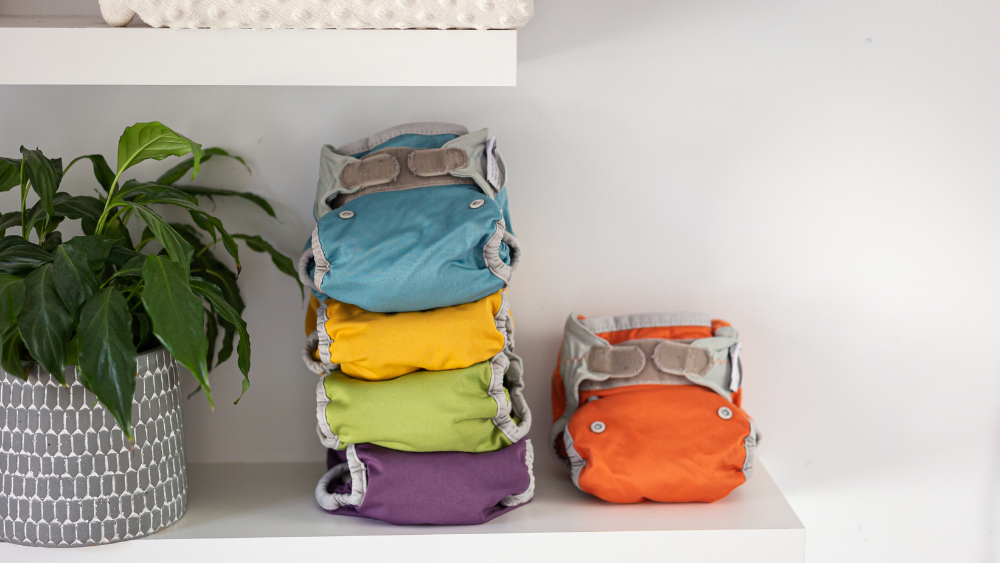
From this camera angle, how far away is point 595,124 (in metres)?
1.11

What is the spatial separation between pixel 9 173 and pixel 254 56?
337 mm

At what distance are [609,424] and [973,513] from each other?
0.71 meters

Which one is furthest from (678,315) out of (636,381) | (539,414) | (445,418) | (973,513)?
(973,513)

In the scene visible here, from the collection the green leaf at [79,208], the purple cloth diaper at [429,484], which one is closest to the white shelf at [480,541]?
the purple cloth diaper at [429,484]

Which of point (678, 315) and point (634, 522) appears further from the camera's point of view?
point (678, 315)

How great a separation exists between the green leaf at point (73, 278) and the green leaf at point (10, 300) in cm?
3

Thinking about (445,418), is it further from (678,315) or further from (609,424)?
(678,315)

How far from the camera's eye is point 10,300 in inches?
28.3

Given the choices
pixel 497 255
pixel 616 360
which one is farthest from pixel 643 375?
pixel 497 255

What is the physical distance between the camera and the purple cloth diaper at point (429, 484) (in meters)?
0.89

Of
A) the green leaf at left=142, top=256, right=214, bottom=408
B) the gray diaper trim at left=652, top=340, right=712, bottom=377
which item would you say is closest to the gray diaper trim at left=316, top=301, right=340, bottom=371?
the green leaf at left=142, top=256, right=214, bottom=408

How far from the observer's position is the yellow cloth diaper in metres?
0.89

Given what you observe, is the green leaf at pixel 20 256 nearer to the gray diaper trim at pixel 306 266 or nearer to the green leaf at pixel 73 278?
the green leaf at pixel 73 278

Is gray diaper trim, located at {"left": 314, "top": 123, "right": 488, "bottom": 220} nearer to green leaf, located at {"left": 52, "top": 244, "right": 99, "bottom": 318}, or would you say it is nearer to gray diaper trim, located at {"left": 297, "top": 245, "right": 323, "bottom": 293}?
gray diaper trim, located at {"left": 297, "top": 245, "right": 323, "bottom": 293}
